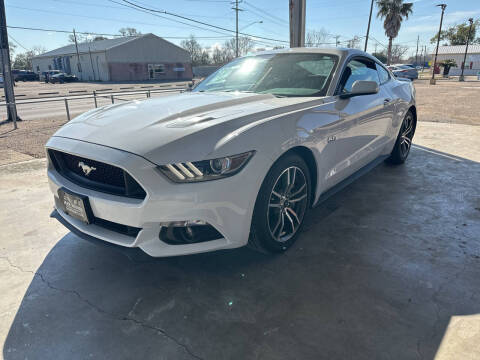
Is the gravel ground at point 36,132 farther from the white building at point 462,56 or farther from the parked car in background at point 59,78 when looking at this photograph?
the white building at point 462,56

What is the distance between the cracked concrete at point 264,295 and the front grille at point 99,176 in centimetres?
38

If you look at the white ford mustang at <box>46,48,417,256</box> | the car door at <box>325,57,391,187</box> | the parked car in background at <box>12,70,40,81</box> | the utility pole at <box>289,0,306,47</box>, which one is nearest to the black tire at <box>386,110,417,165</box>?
the car door at <box>325,57,391,187</box>

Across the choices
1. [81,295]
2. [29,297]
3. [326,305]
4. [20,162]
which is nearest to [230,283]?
[326,305]

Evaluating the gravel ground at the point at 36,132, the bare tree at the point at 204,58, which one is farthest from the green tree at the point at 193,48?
the gravel ground at the point at 36,132

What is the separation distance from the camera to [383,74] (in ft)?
14.5

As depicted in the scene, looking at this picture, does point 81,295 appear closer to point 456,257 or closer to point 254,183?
point 254,183

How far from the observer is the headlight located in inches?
77.2

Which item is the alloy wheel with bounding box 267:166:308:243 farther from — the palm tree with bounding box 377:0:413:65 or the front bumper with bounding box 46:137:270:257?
the palm tree with bounding box 377:0:413:65

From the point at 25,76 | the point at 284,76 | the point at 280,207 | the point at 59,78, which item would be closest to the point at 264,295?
the point at 280,207

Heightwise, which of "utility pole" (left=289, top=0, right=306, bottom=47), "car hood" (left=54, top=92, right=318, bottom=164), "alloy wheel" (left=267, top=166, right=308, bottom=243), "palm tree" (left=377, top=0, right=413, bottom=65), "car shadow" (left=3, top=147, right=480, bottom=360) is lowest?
"car shadow" (left=3, top=147, right=480, bottom=360)

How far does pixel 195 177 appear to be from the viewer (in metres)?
1.98

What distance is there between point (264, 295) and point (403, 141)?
12.2 feet

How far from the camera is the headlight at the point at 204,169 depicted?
1961mm

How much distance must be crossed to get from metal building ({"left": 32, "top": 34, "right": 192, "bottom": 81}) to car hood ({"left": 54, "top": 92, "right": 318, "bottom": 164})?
1855 inches
